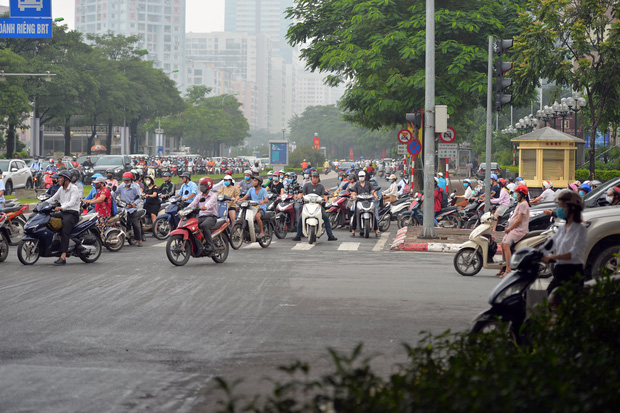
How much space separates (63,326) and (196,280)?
395 cm

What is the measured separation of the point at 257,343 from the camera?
7.94 meters

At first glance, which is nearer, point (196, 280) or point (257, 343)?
point (257, 343)

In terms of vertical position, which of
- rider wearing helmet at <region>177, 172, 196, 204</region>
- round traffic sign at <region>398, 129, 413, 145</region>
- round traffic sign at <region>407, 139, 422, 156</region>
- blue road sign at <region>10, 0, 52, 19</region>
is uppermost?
blue road sign at <region>10, 0, 52, 19</region>

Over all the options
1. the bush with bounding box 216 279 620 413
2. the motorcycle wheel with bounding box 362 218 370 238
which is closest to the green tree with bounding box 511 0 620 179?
the motorcycle wheel with bounding box 362 218 370 238

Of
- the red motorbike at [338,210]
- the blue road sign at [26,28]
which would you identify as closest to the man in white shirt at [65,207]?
the red motorbike at [338,210]

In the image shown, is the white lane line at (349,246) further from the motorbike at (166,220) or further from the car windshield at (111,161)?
the car windshield at (111,161)

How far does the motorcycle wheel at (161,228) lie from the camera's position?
2009 centimetres

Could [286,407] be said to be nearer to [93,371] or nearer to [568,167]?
[93,371]

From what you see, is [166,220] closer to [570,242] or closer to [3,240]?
[3,240]

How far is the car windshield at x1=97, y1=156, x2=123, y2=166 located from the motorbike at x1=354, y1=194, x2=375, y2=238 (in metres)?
34.5

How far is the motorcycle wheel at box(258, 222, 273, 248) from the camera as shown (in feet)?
60.3

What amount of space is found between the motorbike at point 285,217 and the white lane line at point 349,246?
2.15m

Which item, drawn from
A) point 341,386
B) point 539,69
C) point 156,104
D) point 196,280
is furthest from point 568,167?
point 156,104

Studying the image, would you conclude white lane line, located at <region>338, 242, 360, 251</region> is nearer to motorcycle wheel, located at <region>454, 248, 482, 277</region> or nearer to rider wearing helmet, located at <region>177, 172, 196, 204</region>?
rider wearing helmet, located at <region>177, 172, 196, 204</region>
